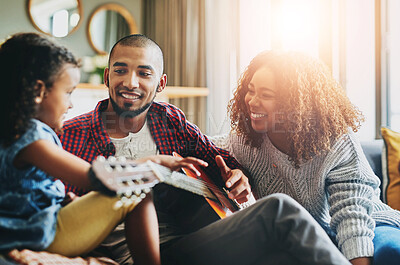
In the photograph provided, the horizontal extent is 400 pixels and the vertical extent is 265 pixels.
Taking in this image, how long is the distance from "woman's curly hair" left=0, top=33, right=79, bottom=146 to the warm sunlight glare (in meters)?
2.46

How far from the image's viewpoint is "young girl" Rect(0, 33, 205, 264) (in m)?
0.85

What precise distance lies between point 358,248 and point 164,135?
0.77m

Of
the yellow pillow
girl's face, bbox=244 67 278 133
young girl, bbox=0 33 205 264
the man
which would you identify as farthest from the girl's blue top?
the yellow pillow

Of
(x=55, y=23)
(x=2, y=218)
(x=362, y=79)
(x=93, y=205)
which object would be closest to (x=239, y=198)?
(x=93, y=205)

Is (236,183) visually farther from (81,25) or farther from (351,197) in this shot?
(81,25)

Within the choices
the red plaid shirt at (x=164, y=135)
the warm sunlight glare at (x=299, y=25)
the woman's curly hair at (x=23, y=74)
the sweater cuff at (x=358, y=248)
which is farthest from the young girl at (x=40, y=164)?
the warm sunlight glare at (x=299, y=25)

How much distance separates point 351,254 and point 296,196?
289mm

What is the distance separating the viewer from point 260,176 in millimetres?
1526

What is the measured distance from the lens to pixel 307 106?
140 cm

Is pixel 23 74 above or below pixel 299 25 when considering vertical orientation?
below

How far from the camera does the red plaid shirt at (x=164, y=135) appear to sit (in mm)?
1348

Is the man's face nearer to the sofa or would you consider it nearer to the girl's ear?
the girl's ear

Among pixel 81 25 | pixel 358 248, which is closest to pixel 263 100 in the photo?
pixel 358 248

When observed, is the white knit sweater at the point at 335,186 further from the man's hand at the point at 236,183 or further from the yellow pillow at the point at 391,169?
the yellow pillow at the point at 391,169
